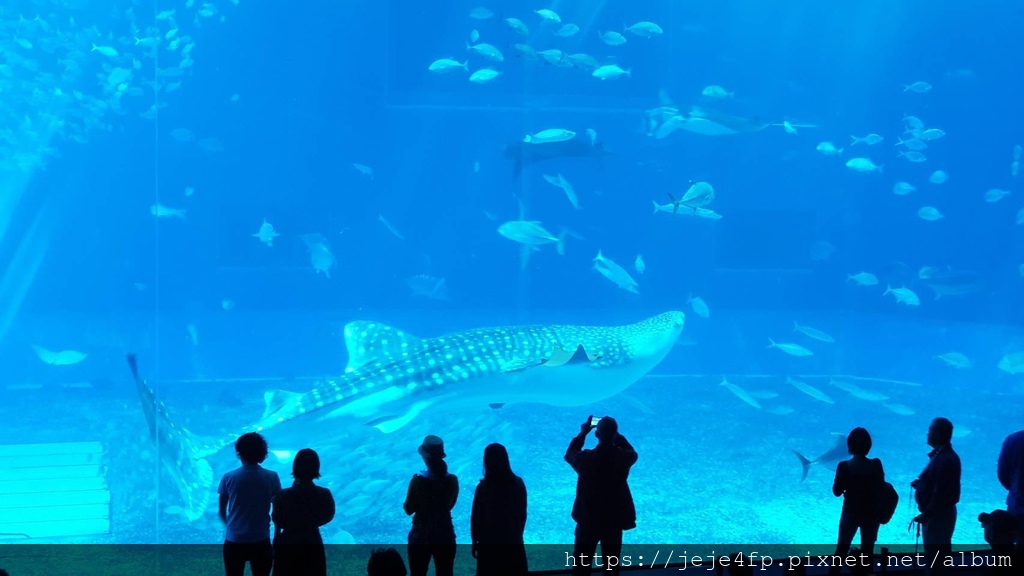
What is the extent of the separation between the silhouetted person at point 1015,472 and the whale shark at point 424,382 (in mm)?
2986

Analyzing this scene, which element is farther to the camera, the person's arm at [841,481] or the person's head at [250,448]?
the person's arm at [841,481]

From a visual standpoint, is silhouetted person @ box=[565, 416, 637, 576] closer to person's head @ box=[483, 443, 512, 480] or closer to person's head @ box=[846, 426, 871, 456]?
person's head @ box=[483, 443, 512, 480]

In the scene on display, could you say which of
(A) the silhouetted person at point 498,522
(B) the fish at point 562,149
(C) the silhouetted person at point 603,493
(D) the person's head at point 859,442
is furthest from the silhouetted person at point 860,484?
(B) the fish at point 562,149

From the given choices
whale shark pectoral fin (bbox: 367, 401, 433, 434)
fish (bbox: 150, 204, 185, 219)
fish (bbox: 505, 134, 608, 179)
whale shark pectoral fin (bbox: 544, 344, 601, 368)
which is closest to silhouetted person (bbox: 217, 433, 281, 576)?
whale shark pectoral fin (bbox: 367, 401, 433, 434)

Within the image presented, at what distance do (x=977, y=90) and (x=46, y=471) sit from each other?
21.4 m

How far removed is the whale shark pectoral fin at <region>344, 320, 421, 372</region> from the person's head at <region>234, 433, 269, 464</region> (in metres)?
3.26

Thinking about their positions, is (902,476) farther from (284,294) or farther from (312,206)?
(312,206)

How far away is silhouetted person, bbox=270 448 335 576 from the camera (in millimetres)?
2492

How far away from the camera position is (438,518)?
8.68 ft

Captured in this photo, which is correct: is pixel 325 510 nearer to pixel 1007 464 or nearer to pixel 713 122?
pixel 1007 464

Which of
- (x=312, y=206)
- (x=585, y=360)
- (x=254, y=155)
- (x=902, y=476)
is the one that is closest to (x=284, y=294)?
(x=312, y=206)

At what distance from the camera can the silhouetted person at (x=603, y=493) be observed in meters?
2.85

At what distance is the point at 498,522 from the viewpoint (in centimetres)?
266

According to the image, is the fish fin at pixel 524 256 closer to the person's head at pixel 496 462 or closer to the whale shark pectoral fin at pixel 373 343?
the whale shark pectoral fin at pixel 373 343
